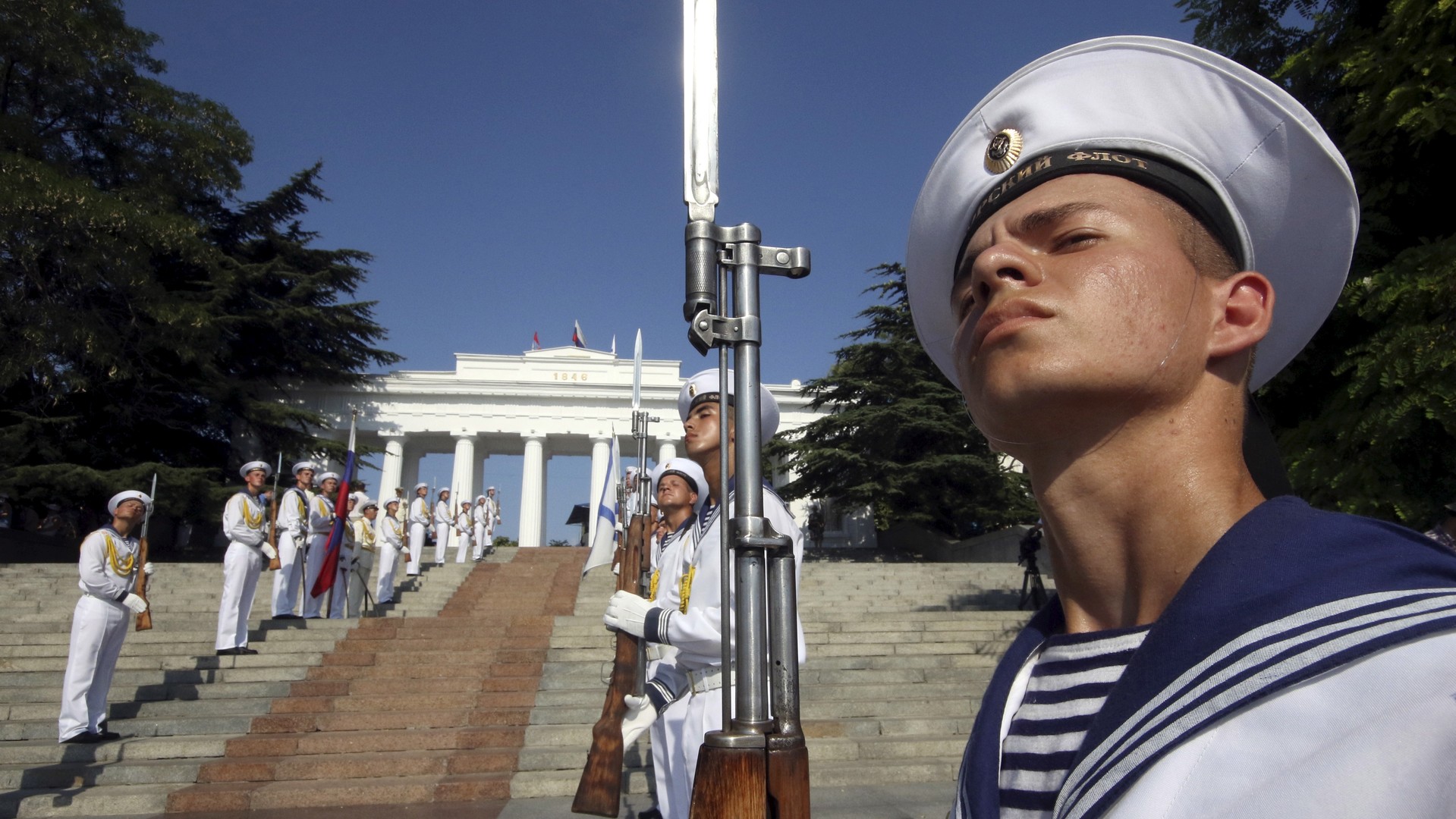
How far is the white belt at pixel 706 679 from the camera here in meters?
3.25

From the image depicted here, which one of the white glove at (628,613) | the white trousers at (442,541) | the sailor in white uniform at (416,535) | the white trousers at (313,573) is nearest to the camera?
the white glove at (628,613)

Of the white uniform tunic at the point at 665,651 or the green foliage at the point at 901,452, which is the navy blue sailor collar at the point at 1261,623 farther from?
the green foliage at the point at 901,452

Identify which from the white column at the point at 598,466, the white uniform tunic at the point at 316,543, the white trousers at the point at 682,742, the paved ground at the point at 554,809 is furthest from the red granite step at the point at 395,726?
the white column at the point at 598,466

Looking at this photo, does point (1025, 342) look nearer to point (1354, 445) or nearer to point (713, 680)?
point (713, 680)

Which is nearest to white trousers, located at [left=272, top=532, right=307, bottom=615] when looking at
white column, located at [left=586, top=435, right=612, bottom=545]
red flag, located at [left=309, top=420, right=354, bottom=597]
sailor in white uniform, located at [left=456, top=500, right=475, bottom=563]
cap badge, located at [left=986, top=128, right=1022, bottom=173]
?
red flag, located at [left=309, top=420, right=354, bottom=597]

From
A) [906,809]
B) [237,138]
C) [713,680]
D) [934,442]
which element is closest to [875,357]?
[934,442]

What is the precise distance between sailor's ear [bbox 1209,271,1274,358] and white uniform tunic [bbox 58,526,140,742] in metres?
8.81

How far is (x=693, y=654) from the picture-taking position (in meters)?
3.10

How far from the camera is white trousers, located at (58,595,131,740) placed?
25.0 feet

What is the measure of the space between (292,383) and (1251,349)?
3788cm

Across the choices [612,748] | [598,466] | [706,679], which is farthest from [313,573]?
[598,466]

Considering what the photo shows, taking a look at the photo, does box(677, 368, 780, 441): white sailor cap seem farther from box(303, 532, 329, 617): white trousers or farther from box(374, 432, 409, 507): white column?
box(374, 432, 409, 507): white column

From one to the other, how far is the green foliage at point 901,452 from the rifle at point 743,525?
1018 inches

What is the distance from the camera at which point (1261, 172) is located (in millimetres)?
1100
